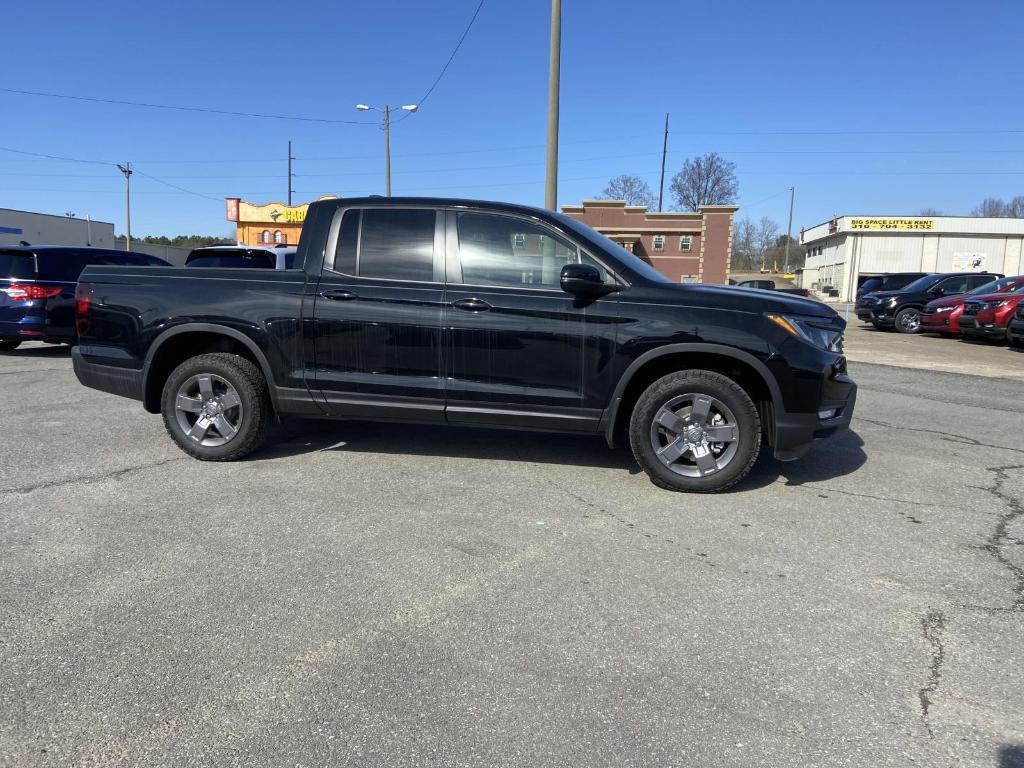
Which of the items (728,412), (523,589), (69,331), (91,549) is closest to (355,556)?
(523,589)

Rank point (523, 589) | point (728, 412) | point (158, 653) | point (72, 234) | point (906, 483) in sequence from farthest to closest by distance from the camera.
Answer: point (72, 234)
point (906, 483)
point (728, 412)
point (523, 589)
point (158, 653)

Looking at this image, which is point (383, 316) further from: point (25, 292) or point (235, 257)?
point (25, 292)

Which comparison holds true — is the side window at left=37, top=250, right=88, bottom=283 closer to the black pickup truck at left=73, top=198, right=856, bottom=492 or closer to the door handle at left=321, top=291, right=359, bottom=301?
the black pickup truck at left=73, top=198, right=856, bottom=492

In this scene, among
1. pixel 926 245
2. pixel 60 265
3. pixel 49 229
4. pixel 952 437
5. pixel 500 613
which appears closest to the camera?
pixel 500 613

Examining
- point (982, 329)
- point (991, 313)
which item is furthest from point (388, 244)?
point (982, 329)

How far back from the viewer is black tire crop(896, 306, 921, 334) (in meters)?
19.8

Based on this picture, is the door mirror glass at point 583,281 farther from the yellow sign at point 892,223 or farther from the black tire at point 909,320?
the yellow sign at point 892,223

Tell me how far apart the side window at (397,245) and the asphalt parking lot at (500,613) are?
4.72 feet

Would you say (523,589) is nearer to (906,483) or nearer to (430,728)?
(430,728)

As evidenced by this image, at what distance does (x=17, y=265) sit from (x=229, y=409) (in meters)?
7.63

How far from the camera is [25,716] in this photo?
7.30 ft

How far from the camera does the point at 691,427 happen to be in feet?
14.8

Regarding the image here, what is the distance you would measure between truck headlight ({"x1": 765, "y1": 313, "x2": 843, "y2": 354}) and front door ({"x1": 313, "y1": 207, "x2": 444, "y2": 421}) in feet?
7.47

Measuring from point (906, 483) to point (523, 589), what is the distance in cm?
327
